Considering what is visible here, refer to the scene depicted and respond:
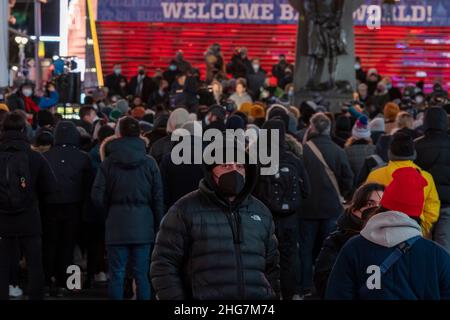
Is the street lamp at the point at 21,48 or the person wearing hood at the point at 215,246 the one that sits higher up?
the person wearing hood at the point at 215,246

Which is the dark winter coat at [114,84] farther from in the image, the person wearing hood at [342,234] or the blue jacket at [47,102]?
the person wearing hood at [342,234]

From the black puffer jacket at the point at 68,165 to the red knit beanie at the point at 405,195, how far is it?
702 cm

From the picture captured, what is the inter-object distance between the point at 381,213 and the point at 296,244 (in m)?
6.19

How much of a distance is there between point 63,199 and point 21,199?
1.78 m

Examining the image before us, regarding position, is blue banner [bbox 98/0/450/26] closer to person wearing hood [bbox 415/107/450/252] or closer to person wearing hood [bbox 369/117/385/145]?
person wearing hood [bbox 369/117/385/145]

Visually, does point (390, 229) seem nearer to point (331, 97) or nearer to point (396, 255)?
point (396, 255)

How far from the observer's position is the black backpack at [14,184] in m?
11.7

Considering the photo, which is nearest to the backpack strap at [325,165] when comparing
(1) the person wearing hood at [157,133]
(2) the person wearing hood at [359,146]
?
(2) the person wearing hood at [359,146]

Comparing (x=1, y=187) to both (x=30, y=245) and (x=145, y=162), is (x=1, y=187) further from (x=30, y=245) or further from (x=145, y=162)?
(x=145, y=162)

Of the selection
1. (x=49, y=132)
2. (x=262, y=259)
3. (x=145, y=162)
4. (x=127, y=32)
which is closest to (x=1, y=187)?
(x=145, y=162)

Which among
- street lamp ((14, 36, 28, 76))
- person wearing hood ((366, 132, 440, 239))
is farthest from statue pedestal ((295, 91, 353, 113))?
person wearing hood ((366, 132, 440, 239))

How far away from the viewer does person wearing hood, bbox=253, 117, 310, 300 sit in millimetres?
12125

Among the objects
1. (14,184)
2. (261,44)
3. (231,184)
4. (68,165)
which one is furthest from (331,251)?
(261,44)

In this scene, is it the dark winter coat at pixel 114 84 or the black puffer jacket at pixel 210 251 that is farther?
the dark winter coat at pixel 114 84
